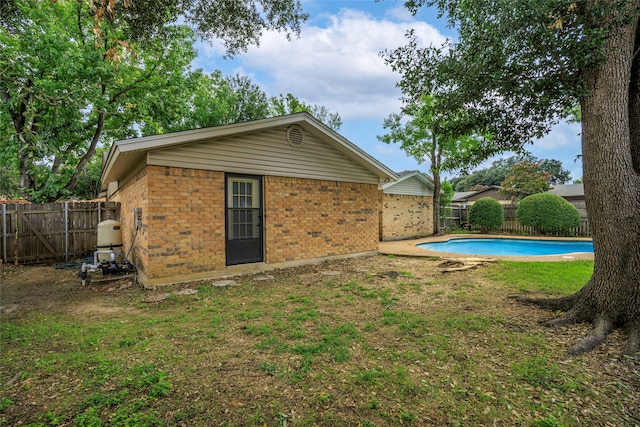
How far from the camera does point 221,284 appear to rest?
6031 millimetres

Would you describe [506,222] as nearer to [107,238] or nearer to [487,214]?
[487,214]

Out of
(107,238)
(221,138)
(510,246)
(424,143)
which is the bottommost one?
(510,246)

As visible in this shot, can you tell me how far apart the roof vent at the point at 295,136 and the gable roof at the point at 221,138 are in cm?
14

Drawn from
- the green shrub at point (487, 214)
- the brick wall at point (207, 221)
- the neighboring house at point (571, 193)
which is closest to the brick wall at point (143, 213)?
the brick wall at point (207, 221)

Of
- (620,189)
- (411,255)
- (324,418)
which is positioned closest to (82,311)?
(324,418)

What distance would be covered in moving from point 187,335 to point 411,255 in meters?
7.60

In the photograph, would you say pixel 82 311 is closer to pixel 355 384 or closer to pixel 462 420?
pixel 355 384

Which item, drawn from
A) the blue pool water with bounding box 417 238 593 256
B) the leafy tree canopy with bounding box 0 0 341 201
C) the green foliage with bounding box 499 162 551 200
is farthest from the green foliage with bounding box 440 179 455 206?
the leafy tree canopy with bounding box 0 0 341 201

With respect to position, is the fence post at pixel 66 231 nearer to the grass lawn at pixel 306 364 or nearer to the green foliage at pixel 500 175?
the grass lawn at pixel 306 364

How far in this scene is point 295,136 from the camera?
7762mm

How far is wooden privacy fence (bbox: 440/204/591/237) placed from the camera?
15.2 meters

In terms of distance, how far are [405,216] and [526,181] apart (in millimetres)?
18643

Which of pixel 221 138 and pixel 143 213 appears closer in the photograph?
pixel 143 213

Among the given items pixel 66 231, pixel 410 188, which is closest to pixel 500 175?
pixel 410 188
